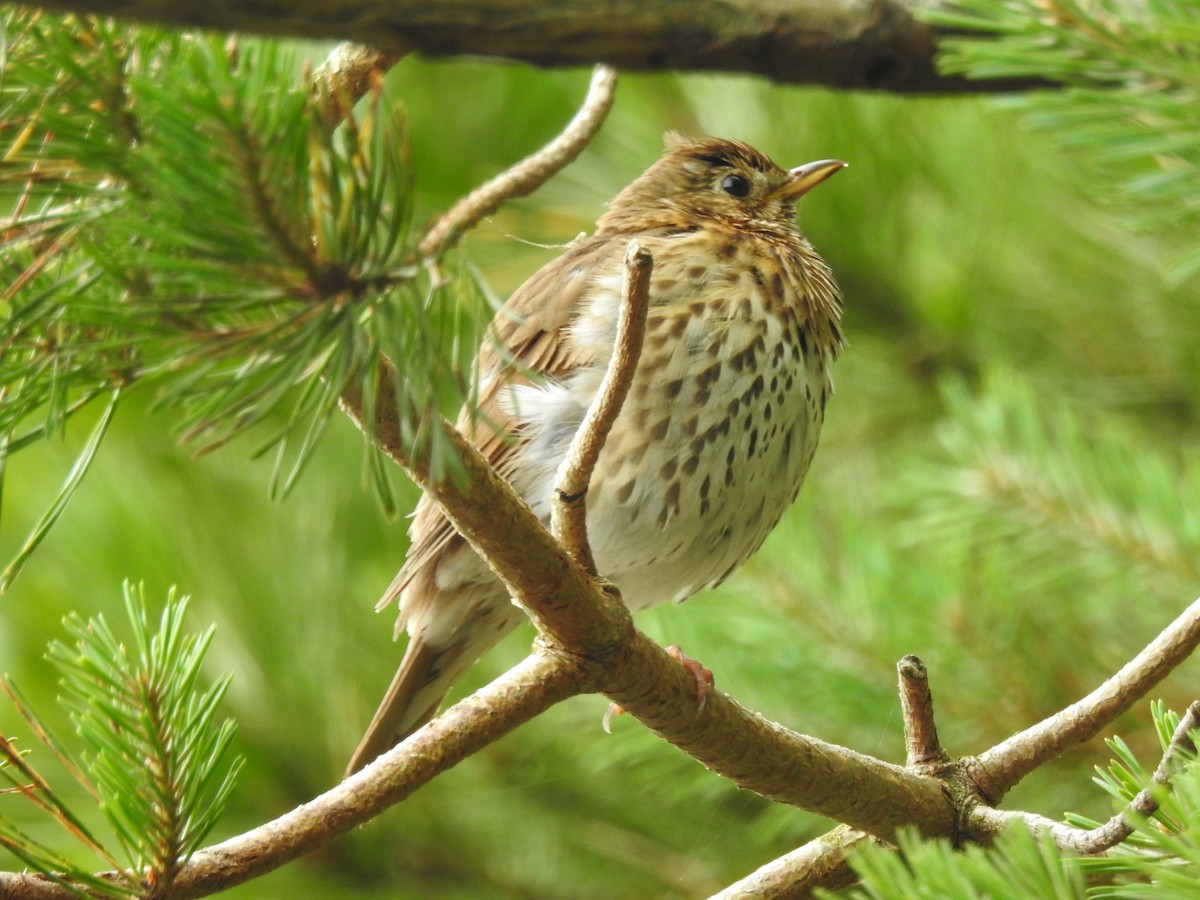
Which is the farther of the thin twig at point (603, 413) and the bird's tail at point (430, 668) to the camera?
the bird's tail at point (430, 668)

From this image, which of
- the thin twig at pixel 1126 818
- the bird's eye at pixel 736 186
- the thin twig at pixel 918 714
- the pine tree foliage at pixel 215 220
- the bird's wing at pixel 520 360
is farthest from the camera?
the bird's eye at pixel 736 186

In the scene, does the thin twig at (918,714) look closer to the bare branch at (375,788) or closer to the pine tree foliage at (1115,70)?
the bare branch at (375,788)

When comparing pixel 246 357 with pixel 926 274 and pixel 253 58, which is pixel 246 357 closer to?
pixel 253 58

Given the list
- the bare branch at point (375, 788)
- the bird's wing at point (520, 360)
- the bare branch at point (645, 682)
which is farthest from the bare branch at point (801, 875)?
the bird's wing at point (520, 360)

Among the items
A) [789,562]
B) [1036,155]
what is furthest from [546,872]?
[1036,155]

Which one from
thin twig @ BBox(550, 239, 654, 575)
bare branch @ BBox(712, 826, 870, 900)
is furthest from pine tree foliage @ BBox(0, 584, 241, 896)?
bare branch @ BBox(712, 826, 870, 900)

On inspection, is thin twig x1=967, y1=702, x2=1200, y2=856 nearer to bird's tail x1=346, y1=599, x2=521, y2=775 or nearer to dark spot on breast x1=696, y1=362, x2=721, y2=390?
dark spot on breast x1=696, y1=362, x2=721, y2=390

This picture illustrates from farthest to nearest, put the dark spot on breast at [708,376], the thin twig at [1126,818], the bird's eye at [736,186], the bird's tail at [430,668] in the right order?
the bird's eye at [736,186]
the bird's tail at [430,668]
the dark spot on breast at [708,376]
the thin twig at [1126,818]
